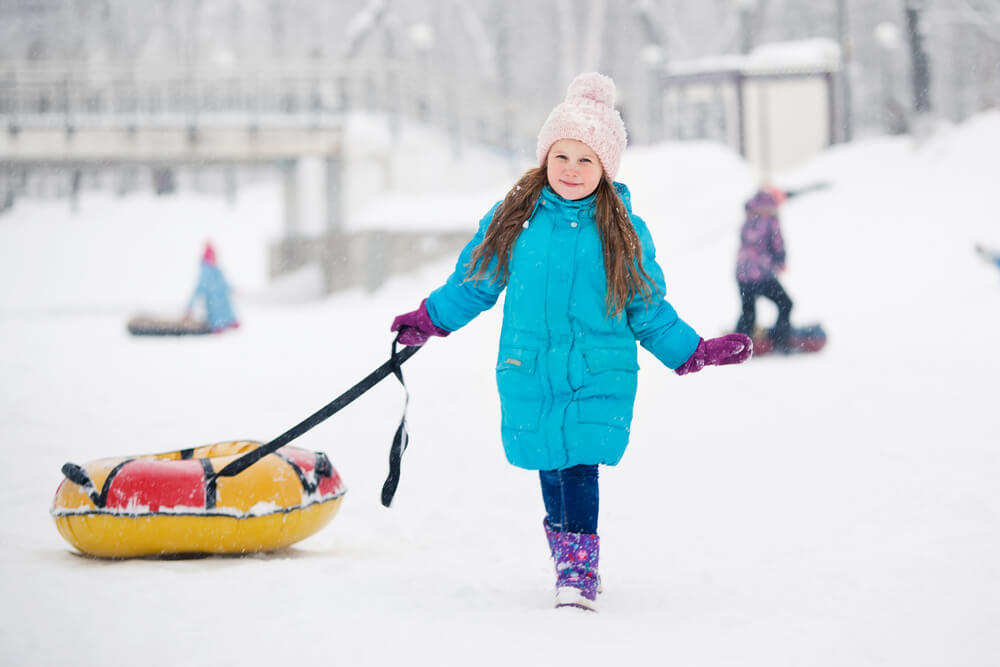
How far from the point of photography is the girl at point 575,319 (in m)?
3.12

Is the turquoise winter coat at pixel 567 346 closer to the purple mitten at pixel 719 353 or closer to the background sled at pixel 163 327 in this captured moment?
the purple mitten at pixel 719 353

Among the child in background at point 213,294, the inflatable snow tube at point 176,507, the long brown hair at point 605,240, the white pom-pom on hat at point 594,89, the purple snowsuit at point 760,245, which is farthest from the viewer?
the child in background at point 213,294

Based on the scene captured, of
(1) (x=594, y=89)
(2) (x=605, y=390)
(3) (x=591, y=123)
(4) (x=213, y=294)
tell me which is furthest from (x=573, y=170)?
(4) (x=213, y=294)

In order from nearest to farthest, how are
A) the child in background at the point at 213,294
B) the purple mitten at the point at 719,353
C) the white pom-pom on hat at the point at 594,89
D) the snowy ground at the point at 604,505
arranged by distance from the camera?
1. the snowy ground at the point at 604,505
2. the purple mitten at the point at 719,353
3. the white pom-pom on hat at the point at 594,89
4. the child in background at the point at 213,294

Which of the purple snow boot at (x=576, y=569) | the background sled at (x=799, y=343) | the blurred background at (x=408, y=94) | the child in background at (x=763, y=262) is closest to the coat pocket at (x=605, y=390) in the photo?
the purple snow boot at (x=576, y=569)

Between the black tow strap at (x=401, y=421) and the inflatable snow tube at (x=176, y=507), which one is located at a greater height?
the black tow strap at (x=401, y=421)

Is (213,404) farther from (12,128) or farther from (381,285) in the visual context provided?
(12,128)

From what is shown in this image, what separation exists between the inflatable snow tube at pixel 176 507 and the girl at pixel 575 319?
1.15 metres

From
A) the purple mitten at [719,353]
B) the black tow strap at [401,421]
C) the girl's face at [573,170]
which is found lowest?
the black tow strap at [401,421]

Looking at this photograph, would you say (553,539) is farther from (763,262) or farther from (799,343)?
(799,343)

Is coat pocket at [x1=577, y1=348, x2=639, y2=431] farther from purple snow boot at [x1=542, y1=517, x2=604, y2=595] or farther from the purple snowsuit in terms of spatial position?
the purple snowsuit

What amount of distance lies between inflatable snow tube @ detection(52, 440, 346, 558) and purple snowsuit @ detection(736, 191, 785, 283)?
6612mm

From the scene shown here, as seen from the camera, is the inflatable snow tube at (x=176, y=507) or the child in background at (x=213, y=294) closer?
the inflatable snow tube at (x=176, y=507)

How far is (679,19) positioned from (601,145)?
4464 cm
